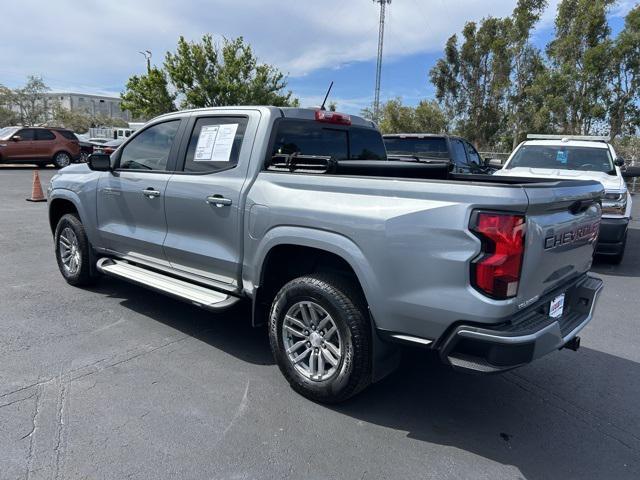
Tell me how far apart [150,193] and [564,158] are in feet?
24.3

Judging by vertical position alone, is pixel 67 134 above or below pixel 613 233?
above

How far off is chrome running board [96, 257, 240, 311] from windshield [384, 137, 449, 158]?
6241mm

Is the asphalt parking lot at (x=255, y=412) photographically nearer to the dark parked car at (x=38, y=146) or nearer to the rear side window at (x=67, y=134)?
the dark parked car at (x=38, y=146)

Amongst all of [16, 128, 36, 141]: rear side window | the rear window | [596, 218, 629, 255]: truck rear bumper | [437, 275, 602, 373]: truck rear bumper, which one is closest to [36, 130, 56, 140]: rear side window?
[16, 128, 36, 141]: rear side window

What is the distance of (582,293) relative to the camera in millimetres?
3279

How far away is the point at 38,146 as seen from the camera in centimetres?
2092

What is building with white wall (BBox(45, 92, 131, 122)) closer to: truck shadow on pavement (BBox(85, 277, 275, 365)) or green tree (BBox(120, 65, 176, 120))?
green tree (BBox(120, 65, 176, 120))

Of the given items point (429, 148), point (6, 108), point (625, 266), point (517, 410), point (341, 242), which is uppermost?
point (6, 108)

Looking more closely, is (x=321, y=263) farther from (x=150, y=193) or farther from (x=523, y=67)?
(x=523, y=67)

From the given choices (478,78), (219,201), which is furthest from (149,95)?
(219,201)

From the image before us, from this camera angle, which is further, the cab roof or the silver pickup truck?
the cab roof

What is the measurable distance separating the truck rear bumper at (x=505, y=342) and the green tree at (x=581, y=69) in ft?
77.3

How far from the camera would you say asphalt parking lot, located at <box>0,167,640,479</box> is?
263 centimetres

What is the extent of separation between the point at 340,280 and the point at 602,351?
273cm
